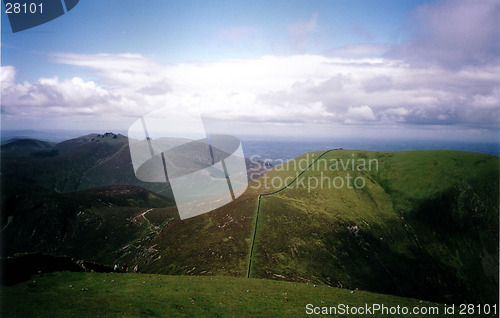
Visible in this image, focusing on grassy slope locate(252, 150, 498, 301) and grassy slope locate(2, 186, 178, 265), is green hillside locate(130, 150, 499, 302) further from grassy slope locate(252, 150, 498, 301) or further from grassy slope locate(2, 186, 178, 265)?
grassy slope locate(2, 186, 178, 265)

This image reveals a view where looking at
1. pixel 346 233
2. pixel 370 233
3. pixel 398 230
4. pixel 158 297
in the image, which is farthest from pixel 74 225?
pixel 398 230

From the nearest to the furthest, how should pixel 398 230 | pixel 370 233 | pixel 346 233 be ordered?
pixel 346 233, pixel 370 233, pixel 398 230

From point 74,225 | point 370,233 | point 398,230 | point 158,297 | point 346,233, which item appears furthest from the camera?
point 74,225

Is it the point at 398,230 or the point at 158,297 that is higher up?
the point at 158,297

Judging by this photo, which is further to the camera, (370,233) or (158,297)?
(370,233)

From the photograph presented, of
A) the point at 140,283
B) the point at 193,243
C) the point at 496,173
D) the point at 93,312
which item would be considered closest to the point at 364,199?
the point at 496,173

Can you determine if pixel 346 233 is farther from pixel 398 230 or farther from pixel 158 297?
pixel 158 297

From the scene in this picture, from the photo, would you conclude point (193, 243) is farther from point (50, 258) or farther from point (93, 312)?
point (93, 312)
